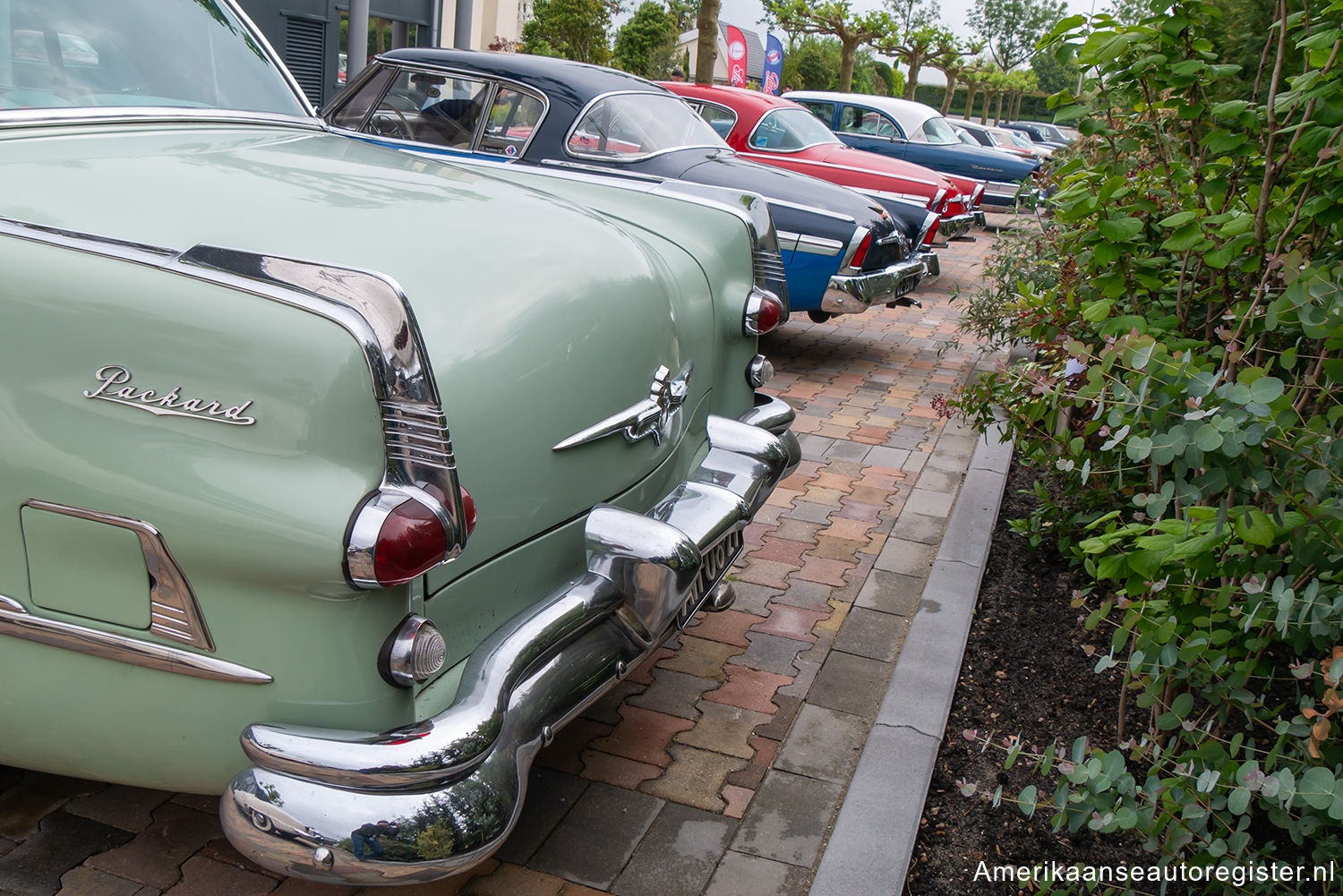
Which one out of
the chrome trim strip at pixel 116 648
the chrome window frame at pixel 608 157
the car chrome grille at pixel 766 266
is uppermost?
the chrome window frame at pixel 608 157

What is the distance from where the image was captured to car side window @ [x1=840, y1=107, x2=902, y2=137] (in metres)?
15.2

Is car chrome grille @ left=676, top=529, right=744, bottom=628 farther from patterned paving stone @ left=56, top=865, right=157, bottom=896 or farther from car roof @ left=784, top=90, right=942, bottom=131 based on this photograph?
car roof @ left=784, top=90, right=942, bottom=131

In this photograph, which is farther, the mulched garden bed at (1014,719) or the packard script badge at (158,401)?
the mulched garden bed at (1014,719)

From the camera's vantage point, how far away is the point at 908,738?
3.05 m

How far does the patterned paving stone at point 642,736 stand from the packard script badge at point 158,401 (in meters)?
1.63

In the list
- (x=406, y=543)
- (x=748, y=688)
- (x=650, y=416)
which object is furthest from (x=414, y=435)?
(x=748, y=688)

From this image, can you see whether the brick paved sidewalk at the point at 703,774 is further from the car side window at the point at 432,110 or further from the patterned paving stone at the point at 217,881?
the car side window at the point at 432,110

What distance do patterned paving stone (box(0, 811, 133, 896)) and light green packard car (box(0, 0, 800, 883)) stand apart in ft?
1.35

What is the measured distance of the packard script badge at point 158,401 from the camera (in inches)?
69.7

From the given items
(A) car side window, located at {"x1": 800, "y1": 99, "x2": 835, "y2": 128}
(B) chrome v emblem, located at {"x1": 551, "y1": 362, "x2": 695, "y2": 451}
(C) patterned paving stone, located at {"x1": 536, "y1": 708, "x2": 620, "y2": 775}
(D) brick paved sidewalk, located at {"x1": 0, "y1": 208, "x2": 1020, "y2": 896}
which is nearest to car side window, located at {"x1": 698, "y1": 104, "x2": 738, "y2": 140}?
(D) brick paved sidewalk, located at {"x1": 0, "y1": 208, "x2": 1020, "y2": 896}

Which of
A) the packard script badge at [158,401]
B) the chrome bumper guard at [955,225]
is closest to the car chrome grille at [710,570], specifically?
the packard script badge at [158,401]

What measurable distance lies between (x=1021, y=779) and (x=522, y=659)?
1.56 metres

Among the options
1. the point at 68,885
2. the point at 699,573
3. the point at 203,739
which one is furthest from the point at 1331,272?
the point at 68,885

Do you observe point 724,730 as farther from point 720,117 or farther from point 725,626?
point 720,117
